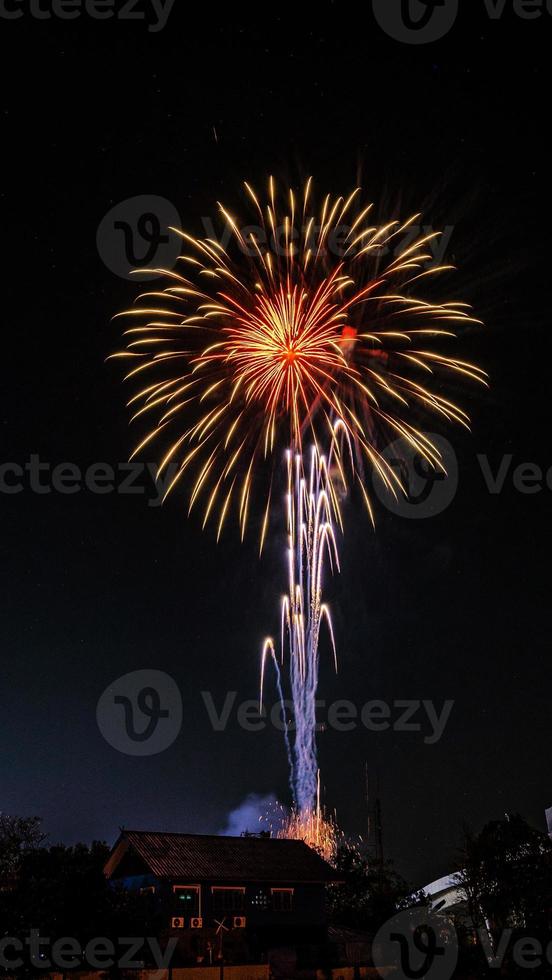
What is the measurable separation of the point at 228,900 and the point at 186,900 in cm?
240

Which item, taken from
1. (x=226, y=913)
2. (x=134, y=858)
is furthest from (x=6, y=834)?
(x=226, y=913)

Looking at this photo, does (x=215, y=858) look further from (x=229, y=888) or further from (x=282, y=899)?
(x=282, y=899)

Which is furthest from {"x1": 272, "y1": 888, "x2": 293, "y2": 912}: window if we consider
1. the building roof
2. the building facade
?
the building roof

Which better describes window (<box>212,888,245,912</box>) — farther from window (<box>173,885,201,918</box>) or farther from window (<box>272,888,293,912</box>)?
window (<box>272,888,293,912</box>)

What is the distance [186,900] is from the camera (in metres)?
47.4

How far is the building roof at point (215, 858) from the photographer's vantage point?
48.4m

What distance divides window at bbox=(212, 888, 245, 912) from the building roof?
70 cm

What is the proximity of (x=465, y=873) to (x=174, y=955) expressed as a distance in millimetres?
26586

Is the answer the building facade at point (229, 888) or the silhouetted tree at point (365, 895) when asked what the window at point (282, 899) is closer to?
the building facade at point (229, 888)

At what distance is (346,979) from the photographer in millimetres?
41906

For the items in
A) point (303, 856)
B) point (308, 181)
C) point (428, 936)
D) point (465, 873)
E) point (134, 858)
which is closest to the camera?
point (308, 181)

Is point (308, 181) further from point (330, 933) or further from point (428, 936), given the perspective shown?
point (330, 933)

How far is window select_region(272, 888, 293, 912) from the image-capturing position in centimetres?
5011

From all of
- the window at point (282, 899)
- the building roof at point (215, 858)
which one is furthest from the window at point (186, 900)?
the window at point (282, 899)
